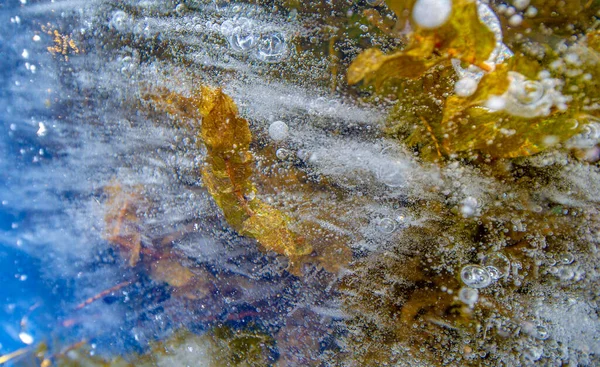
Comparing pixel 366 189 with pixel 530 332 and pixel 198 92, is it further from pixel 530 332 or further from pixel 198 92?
pixel 198 92

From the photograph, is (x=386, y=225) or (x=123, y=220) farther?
(x=123, y=220)

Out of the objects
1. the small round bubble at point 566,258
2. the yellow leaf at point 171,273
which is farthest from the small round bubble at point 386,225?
the yellow leaf at point 171,273

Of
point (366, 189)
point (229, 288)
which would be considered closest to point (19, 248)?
point (229, 288)

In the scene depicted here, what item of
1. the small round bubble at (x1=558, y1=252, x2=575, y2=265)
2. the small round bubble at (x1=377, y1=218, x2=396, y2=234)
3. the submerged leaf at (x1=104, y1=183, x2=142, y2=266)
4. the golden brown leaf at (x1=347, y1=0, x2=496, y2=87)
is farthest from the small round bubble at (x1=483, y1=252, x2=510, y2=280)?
the submerged leaf at (x1=104, y1=183, x2=142, y2=266)

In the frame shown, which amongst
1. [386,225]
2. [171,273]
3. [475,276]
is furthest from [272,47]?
[171,273]

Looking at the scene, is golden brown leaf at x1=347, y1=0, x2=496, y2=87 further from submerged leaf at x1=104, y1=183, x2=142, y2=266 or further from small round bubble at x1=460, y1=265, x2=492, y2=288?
submerged leaf at x1=104, y1=183, x2=142, y2=266

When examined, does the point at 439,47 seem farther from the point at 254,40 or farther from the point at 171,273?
the point at 171,273

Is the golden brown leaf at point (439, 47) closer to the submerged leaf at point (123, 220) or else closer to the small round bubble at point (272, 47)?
the small round bubble at point (272, 47)
